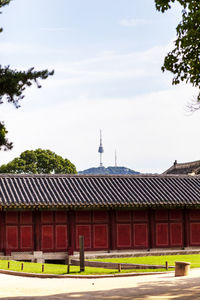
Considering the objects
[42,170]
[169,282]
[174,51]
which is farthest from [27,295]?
[42,170]

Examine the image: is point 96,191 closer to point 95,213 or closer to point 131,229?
point 95,213

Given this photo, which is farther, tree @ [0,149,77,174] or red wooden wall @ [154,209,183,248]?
tree @ [0,149,77,174]

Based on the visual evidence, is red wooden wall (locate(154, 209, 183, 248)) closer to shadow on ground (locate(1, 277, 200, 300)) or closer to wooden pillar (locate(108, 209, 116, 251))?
wooden pillar (locate(108, 209, 116, 251))

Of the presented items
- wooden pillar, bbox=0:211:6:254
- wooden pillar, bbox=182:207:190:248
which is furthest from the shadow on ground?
wooden pillar, bbox=182:207:190:248

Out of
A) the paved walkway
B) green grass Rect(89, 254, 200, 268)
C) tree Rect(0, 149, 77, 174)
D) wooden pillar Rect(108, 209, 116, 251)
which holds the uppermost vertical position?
tree Rect(0, 149, 77, 174)

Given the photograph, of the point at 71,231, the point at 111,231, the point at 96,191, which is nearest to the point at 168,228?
the point at 111,231

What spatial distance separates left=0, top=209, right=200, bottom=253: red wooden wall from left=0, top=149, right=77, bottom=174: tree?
46.4 metres

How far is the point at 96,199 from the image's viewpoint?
36.9 m

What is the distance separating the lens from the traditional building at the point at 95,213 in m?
36.0

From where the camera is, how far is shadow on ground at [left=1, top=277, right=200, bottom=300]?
17.1 metres

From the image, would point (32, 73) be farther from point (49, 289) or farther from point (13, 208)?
point (13, 208)

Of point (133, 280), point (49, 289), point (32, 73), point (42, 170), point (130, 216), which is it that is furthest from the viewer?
point (42, 170)

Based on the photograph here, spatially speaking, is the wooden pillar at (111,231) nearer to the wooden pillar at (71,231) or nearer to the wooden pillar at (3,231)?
the wooden pillar at (71,231)

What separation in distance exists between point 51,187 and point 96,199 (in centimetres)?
294
